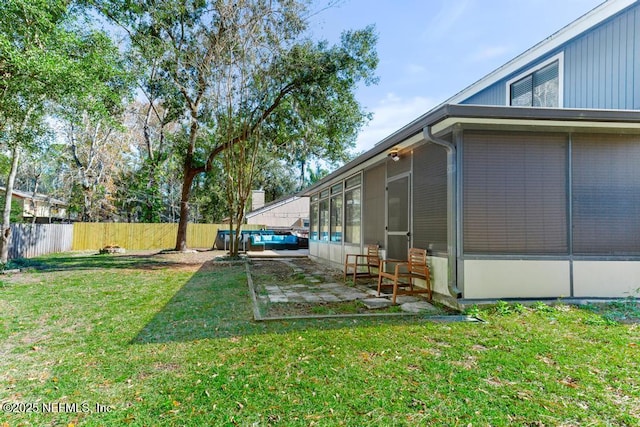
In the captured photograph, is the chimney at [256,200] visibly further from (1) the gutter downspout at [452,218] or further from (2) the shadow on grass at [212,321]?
(1) the gutter downspout at [452,218]

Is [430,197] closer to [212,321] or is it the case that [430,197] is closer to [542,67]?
[212,321]

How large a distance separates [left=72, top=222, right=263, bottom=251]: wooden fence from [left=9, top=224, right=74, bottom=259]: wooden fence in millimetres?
572

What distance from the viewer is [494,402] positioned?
227 centimetres

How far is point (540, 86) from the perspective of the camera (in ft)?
23.8

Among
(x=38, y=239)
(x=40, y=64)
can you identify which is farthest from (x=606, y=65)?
(x=38, y=239)

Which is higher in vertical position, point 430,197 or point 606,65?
point 606,65

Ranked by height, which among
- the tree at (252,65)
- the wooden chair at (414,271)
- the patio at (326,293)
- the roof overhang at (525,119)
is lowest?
the patio at (326,293)

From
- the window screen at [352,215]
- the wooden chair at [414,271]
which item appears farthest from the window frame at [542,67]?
the wooden chair at [414,271]

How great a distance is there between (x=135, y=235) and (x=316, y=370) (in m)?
18.4

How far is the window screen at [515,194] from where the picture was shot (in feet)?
15.4

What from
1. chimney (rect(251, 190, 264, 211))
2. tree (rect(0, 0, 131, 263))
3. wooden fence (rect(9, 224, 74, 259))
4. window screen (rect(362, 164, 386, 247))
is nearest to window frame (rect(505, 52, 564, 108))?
window screen (rect(362, 164, 386, 247))

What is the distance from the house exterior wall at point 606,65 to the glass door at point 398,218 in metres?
3.48

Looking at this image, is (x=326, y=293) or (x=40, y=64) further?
(x=40, y=64)

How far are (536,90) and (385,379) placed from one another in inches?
286
